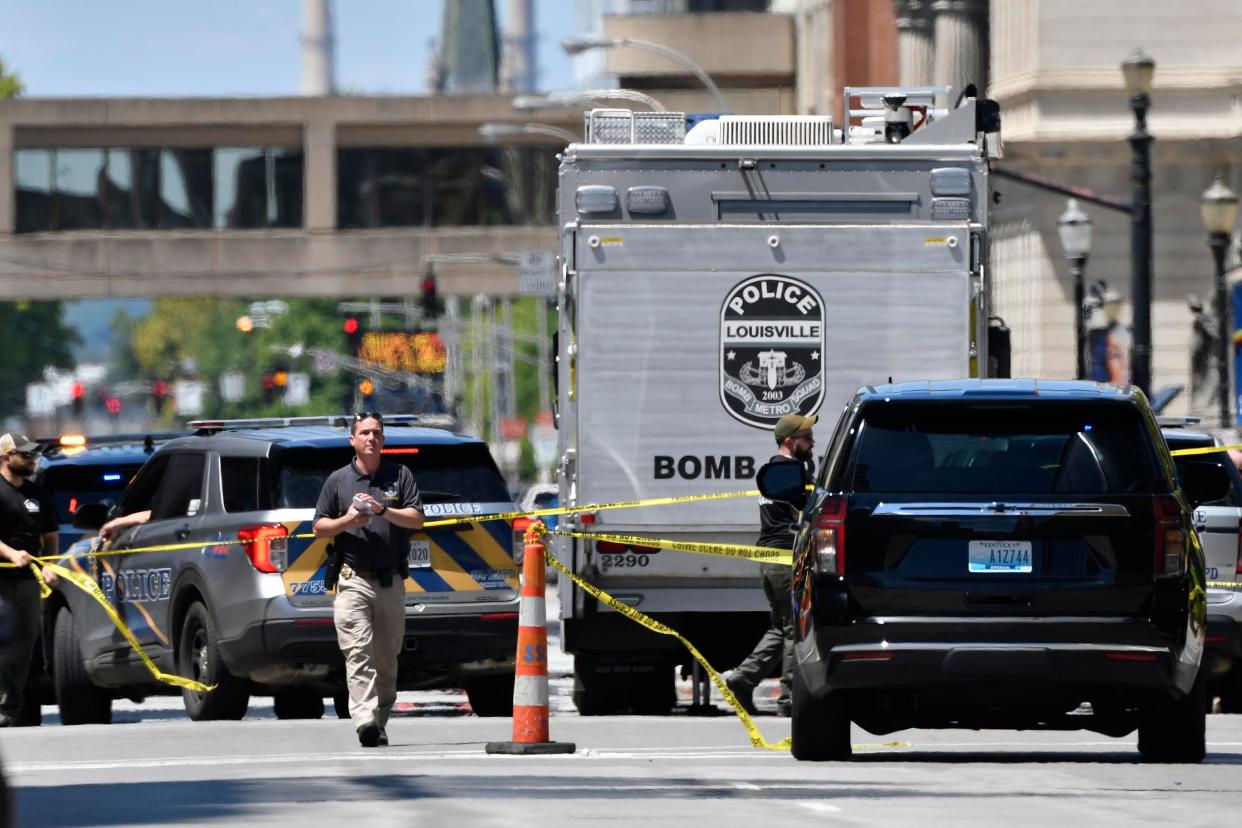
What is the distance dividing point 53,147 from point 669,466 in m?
65.1

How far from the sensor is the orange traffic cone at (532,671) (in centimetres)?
1424

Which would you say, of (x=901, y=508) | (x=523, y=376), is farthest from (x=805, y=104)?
(x=523, y=376)

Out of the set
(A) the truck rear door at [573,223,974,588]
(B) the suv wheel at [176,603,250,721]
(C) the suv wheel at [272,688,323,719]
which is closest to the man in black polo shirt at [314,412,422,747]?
(B) the suv wheel at [176,603,250,721]

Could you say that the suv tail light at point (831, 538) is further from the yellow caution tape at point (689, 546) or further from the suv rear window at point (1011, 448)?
the yellow caution tape at point (689, 546)

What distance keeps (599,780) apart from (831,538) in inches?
57.2

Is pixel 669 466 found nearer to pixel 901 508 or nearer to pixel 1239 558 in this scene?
pixel 1239 558

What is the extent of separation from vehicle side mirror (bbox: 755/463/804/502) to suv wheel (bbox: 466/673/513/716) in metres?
4.64

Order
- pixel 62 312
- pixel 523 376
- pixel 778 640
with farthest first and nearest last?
pixel 523 376 → pixel 62 312 → pixel 778 640

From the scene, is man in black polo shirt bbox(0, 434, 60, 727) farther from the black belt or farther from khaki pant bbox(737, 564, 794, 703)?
khaki pant bbox(737, 564, 794, 703)

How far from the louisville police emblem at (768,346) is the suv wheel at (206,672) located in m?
3.33

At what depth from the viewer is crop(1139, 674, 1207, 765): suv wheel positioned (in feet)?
42.9

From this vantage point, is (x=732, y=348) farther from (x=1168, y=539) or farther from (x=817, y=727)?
(x=1168, y=539)

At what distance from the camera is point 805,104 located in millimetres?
72875

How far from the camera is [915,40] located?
55.6 meters
